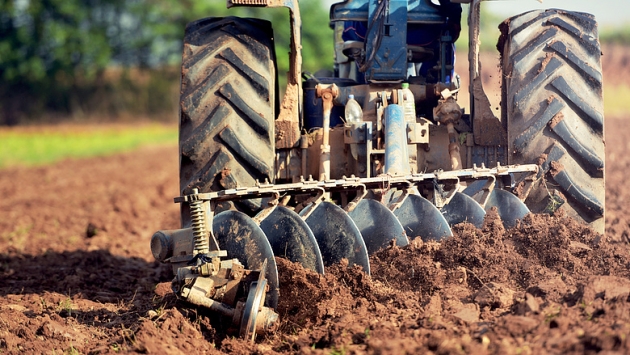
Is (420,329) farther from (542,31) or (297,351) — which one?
(542,31)

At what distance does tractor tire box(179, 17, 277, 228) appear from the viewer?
16.7 feet

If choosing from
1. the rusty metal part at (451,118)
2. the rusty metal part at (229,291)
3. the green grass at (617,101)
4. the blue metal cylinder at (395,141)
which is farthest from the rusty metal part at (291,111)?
the green grass at (617,101)

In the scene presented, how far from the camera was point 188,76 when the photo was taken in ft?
17.0

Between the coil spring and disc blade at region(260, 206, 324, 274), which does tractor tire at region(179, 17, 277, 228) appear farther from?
the coil spring

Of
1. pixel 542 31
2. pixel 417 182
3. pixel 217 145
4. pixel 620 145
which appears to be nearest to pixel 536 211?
pixel 417 182

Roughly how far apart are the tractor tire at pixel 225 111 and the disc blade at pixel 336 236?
65cm

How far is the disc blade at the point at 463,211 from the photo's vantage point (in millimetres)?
4848

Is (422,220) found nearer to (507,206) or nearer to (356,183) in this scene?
(356,183)

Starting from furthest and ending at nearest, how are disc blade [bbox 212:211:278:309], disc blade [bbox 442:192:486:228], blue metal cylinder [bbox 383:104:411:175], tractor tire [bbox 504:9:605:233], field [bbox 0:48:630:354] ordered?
blue metal cylinder [bbox 383:104:411:175] → tractor tire [bbox 504:9:605:233] → disc blade [bbox 442:192:486:228] → disc blade [bbox 212:211:278:309] → field [bbox 0:48:630:354]

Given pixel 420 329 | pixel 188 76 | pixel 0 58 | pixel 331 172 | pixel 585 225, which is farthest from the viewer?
pixel 0 58

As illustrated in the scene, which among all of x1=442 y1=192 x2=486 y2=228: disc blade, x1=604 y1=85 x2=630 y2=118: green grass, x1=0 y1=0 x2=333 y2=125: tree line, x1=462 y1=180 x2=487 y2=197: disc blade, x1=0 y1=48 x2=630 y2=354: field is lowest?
x1=0 y1=48 x2=630 y2=354: field

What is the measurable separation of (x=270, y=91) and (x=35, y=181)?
1130 centimetres

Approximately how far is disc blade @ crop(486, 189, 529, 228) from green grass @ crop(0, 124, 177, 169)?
53.8 ft

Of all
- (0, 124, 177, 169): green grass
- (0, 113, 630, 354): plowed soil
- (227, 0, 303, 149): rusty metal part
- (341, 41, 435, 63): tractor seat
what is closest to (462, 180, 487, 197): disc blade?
(0, 113, 630, 354): plowed soil
